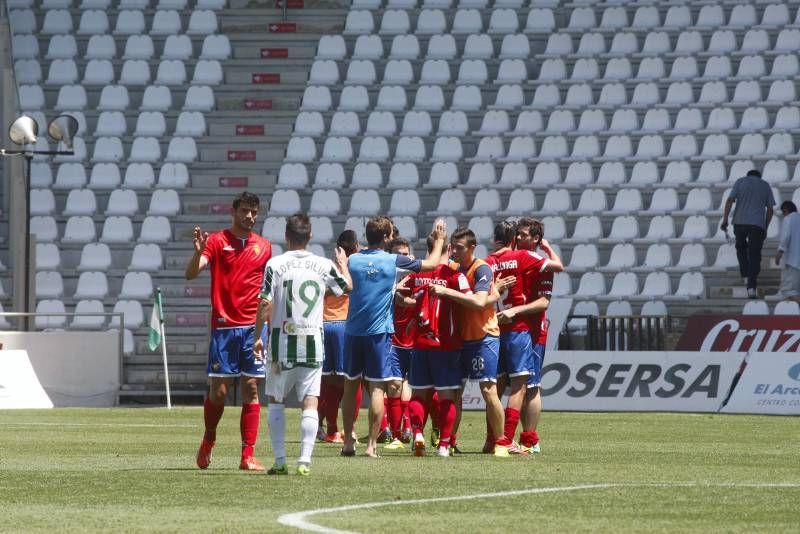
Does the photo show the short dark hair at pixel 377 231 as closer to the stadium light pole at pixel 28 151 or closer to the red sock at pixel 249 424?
the red sock at pixel 249 424

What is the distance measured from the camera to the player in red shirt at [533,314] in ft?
47.4

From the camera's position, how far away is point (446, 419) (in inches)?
555

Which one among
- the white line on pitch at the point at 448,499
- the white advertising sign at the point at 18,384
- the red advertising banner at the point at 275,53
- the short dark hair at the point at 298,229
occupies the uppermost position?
the red advertising banner at the point at 275,53

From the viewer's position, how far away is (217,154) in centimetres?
3153

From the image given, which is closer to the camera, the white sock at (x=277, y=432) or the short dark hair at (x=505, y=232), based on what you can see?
the white sock at (x=277, y=432)

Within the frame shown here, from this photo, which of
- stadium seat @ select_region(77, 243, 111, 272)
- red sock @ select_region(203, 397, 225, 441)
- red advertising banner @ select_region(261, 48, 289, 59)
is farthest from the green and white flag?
red sock @ select_region(203, 397, 225, 441)

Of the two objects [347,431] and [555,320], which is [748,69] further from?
[347,431]

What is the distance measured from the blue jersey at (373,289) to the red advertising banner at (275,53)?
20.1 m

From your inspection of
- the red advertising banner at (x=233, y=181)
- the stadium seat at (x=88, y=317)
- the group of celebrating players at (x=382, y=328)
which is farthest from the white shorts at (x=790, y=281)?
the group of celebrating players at (x=382, y=328)

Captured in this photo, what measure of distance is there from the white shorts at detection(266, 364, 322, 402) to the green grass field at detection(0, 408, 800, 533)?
2.02 feet

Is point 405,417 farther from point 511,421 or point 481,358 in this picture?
point 481,358

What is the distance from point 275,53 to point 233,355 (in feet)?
72.1

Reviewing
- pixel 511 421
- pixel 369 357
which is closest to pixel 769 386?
pixel 511 421

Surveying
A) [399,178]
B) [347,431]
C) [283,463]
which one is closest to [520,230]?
[347,431]
